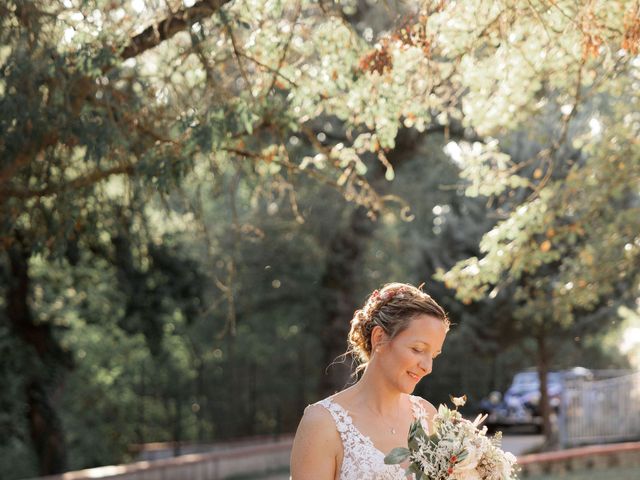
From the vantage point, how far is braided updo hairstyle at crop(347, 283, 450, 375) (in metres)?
4.70

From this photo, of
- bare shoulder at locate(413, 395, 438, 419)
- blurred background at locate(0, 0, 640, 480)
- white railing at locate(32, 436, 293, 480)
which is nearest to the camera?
bare shoulder at locate(413, 395, 438, 419)

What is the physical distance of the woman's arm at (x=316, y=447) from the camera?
4.62 metres

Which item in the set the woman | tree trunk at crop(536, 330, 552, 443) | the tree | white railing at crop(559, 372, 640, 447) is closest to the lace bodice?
the woman

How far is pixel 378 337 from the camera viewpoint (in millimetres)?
4758

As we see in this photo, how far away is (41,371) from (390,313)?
52.9 feet

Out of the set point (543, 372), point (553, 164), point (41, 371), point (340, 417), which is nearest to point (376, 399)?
point (340, 417)

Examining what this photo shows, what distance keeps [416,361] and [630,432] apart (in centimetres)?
1915

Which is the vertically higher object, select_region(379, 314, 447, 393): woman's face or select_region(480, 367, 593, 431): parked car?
select_region(480, 367, 593, 431): parked car

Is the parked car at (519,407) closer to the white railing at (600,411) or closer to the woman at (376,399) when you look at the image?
the white railing at (600,411)

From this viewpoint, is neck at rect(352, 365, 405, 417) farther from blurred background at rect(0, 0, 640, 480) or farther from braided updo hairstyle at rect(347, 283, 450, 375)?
blurred background at rect(0, 0, 640, 480)

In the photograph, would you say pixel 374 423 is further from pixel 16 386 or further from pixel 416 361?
pixel 16 386

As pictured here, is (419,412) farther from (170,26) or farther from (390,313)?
(170,26)

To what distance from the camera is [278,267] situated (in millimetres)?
29672

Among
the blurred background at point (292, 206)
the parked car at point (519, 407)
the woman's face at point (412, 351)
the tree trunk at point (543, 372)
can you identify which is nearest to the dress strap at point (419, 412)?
the woman's face at point (412, 351)
